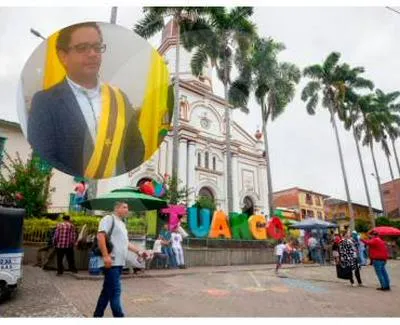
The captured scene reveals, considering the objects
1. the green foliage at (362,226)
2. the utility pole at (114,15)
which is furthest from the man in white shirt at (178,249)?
the green foliage at (362,226)

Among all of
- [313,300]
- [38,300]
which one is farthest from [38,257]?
[313,300]

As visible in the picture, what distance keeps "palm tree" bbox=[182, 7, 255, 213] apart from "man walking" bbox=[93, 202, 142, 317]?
16.7 meters

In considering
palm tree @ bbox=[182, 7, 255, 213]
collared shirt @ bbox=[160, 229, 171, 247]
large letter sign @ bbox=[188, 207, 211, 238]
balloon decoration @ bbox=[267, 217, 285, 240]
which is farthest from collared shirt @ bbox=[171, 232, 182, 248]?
palm tree @ bbox=[182, 7, 255, 213]

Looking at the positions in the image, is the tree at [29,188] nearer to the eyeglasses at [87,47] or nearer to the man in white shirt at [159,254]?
the man in white shirt at [159,254]

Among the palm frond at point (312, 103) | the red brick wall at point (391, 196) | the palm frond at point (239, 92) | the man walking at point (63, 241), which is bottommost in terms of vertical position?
the man walking at point (63, 241)

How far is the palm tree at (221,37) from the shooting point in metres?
21.3

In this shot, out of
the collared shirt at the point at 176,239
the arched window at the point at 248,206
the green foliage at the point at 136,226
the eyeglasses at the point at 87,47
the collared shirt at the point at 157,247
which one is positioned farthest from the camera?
the arched window at the point at 248,206

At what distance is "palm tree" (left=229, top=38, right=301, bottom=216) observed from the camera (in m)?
24.8

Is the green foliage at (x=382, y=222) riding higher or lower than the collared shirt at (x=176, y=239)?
higher

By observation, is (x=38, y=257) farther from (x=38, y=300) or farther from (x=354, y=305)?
(x=354, y=305)

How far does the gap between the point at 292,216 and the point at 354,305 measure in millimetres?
33202

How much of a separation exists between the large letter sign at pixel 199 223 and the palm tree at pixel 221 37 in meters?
6.31

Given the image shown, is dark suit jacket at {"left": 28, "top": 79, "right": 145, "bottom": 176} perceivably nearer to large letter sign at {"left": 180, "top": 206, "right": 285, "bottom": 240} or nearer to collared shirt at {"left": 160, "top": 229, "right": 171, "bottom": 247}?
collared shirt at {"left": 160, "top": 229, "right": 171, "bottom": 247}

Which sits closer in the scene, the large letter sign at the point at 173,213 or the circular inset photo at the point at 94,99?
the circular inset photo at the point at 94,99
